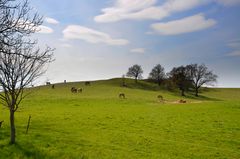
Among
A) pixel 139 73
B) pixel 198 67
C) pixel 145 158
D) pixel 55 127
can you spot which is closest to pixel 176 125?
pixel 55 127

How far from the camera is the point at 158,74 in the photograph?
135m

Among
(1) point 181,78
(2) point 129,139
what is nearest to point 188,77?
(1) point 181,78

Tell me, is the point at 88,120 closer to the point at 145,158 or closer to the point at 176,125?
the point at 176,125

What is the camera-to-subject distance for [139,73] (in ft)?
461

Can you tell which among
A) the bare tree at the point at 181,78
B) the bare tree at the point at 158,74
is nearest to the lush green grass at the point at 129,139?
the bare tree at the point at 181,78

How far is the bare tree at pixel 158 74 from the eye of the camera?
438ft

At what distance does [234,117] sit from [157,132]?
1612 centimetres

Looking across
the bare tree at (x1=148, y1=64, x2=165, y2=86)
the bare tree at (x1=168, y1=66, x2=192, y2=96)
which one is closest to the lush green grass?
the bare tree at (x1=168, y1=66, x2=192, y2=96)

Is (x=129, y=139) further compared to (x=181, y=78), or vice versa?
(x=181, y=78)

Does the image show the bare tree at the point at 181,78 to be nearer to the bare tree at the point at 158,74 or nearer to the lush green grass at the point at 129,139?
the bare tree at the point at 158,74

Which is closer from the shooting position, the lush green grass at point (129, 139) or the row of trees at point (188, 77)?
the lush green grass at point (129, 139)

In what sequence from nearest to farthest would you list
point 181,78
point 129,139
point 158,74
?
point 129,139
point 181,78
point 158,74

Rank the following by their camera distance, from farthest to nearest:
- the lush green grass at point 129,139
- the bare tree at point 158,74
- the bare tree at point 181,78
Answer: the bare tree at point 158,74 → the bare tree at point 181,78 → the lush green grass at point 129,139

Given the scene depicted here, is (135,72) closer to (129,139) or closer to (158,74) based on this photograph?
(158,74)
